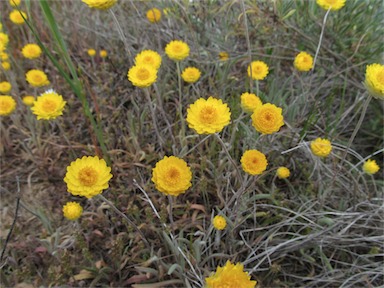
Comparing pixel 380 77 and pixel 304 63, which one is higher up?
pixel 380 77

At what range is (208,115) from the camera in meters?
1.26

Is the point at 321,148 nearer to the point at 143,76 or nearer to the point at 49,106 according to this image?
the point at 143,76

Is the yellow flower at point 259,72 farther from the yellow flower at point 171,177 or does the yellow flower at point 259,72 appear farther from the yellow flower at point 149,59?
the yellow flower at point 171,177

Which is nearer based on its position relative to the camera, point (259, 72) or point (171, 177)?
point (171, 177)

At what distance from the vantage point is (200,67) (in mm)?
2246

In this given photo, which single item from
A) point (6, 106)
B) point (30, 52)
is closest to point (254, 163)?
point (6, 106)

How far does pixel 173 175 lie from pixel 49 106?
784 mm

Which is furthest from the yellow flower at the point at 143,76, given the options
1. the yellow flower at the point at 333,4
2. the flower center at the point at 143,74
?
the yellow flower at the point at 333,4

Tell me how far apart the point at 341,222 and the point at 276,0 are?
3.88 feet

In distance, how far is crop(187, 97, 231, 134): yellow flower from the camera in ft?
4.05

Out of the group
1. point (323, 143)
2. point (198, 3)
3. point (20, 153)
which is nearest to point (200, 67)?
point (198, 3)

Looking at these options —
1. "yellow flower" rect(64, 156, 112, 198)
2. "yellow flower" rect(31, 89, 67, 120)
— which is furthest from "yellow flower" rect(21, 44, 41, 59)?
"yellow flower" rect(64, 156, 112, 198)

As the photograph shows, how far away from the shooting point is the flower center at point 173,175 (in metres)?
1.18

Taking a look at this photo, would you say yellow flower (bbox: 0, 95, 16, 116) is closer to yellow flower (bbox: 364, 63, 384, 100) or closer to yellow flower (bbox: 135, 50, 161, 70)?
yellow flower (bbox: 135, 50, 161, 70)
